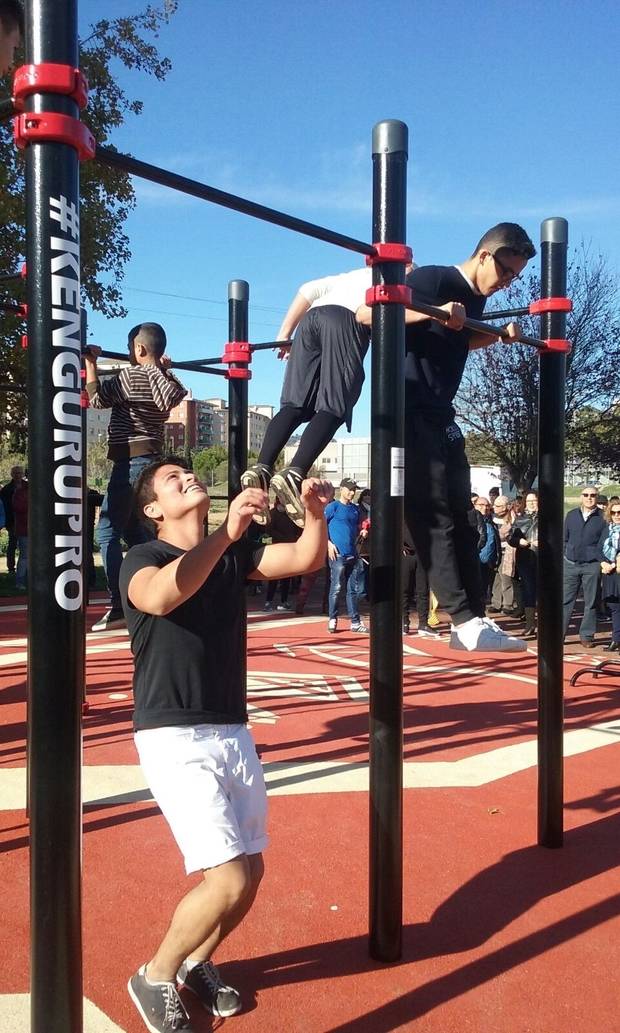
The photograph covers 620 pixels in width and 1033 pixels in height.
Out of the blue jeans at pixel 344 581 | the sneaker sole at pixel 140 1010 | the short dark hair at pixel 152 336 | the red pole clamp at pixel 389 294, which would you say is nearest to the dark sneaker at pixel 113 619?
the short dark hair at pixel 152 336

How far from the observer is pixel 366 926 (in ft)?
10.8

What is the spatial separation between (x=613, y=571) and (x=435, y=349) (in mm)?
7819

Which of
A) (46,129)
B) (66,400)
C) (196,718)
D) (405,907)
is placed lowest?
(405,907)

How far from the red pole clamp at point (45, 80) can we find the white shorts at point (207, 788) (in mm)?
1716

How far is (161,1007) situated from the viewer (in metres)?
2.54

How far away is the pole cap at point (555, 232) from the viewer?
3.97 m

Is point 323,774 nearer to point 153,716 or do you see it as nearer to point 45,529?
point 153,716

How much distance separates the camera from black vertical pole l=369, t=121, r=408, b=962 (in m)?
2.86

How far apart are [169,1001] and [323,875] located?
1276 mm

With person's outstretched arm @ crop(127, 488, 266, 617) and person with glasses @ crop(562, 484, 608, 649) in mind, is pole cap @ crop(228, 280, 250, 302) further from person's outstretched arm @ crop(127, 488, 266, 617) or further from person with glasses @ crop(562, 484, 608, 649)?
person with glasses @ crop(562, 484, 608, 649)

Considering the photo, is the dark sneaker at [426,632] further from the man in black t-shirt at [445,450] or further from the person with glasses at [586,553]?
the man in black t-shirt at [445,450]

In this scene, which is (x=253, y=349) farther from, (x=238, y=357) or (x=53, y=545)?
(x=53, y=545)

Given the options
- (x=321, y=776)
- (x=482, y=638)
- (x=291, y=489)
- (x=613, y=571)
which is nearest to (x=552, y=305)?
(x=482, y=638)

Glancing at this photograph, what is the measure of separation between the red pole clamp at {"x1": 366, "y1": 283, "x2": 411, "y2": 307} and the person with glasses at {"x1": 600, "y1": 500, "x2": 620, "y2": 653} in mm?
8054
